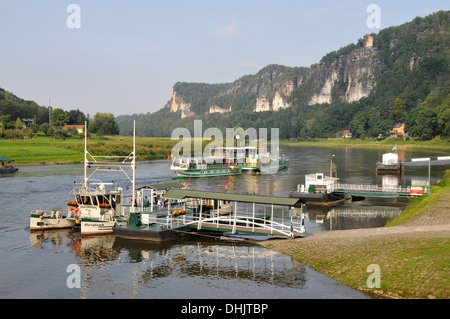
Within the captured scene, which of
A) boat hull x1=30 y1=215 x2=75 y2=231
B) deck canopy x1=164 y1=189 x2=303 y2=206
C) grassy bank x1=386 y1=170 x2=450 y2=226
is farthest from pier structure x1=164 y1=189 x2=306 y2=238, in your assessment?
boat hull x1=30 y1=215 x2=75 y2=231

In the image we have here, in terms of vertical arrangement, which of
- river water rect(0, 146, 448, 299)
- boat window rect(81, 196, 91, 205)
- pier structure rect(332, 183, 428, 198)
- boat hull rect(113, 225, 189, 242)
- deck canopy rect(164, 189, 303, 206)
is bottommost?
river water rect(0, 146, 448, 299)

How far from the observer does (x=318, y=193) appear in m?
53.8

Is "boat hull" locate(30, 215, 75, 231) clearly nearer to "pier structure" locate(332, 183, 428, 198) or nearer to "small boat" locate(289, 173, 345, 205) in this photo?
"small boat" locate(289, 173, 345, 205)

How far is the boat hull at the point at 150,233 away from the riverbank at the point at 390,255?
7362mm

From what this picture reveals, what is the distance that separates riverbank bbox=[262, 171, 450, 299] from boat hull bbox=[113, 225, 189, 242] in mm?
7362

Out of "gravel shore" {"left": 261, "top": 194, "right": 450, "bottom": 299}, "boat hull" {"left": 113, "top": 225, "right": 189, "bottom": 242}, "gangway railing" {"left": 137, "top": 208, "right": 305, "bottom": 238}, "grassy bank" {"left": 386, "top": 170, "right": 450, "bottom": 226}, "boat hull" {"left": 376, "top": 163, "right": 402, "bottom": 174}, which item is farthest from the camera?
"boat hull" {"left": 376, "top": 163, "right": 402, "bottom": 174}

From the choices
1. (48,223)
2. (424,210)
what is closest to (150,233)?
(48,223)

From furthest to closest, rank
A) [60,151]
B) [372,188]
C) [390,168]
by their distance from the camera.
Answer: [60,151] → [390,168] → [372,188]

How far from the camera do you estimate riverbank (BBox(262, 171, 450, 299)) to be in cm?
2202

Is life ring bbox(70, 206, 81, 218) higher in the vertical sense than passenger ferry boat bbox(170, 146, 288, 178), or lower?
lower

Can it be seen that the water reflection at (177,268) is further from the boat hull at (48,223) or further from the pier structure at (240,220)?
the boat hull at (48,223)

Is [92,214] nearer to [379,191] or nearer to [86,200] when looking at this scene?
[86,200]

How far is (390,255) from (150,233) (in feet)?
58.4
